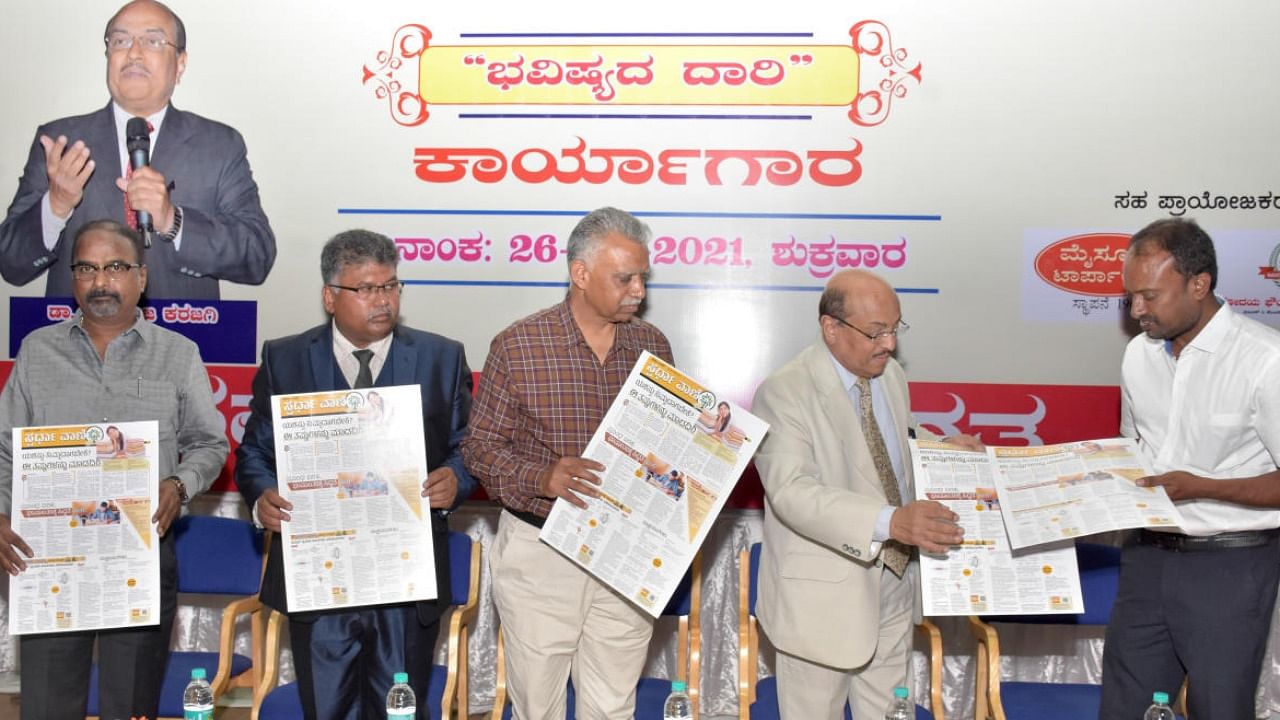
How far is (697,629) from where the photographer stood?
3754 millimetres

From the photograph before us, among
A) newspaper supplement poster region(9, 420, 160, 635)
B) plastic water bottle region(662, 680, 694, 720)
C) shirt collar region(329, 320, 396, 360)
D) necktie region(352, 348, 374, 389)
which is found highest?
shirt collar region(329, 320, 396, 360)

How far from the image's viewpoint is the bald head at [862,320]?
3.10 m

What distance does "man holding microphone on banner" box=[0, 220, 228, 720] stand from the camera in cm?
332

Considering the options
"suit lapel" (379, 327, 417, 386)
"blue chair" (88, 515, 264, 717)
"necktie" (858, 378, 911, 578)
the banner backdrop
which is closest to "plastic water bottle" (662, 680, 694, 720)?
"necktie" (858, 378, 911, 578)

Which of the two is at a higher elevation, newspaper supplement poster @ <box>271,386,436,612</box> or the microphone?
the microphone

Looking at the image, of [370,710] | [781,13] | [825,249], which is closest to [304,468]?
[370,710]

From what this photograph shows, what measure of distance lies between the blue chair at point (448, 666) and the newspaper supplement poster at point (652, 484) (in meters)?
0.64

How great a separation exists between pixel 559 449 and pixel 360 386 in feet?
2.11

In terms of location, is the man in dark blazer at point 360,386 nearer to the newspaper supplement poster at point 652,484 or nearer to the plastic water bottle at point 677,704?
the newspaper supplement poster at point 652,484

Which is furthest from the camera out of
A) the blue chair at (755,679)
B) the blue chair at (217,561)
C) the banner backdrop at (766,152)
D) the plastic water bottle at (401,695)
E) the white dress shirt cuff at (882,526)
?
the banner backdrop at (766,152)

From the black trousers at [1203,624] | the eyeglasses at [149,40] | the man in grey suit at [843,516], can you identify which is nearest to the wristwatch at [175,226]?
the eyeglasses at [149,40]

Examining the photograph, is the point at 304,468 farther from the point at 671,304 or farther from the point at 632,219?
the point at 671,304

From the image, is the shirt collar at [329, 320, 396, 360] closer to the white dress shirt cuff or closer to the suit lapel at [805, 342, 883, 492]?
the suit lapel at [805, 342, 883, 492]

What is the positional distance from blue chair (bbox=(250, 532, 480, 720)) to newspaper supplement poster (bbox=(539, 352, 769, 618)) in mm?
636
